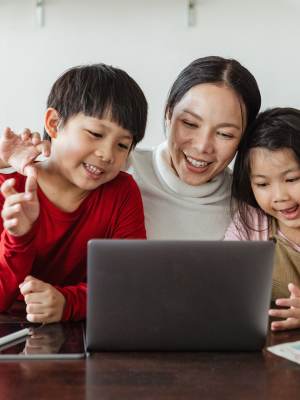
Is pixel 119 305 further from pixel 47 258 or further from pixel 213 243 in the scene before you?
pixel 47 258

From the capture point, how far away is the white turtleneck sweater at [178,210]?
1701mm

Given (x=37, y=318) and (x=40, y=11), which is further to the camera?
(x=40, y=11)

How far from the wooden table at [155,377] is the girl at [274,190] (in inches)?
21.7

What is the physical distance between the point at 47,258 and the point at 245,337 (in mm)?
616

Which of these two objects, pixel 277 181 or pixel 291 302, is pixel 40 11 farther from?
pixel 291 302

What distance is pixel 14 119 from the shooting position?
2.97 metres

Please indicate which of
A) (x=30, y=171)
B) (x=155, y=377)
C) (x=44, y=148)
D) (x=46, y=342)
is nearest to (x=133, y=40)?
(x=44, y=148)

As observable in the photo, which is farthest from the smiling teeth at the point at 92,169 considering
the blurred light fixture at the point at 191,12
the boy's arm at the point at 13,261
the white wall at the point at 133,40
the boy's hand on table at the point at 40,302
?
the blurred light fixture at the point at 191,12

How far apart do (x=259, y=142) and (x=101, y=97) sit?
469 millimetres

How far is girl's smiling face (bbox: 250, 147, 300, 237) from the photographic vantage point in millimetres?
1510

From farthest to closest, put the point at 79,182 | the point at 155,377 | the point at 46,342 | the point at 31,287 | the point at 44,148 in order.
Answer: the point at 79,182 → the point at 44,148 → the point at 31,287 → the point at 46,342 → the point at 155,377

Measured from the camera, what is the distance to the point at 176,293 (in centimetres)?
94

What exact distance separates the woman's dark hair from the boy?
0.25m

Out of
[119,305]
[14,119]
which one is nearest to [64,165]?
[119,305]
